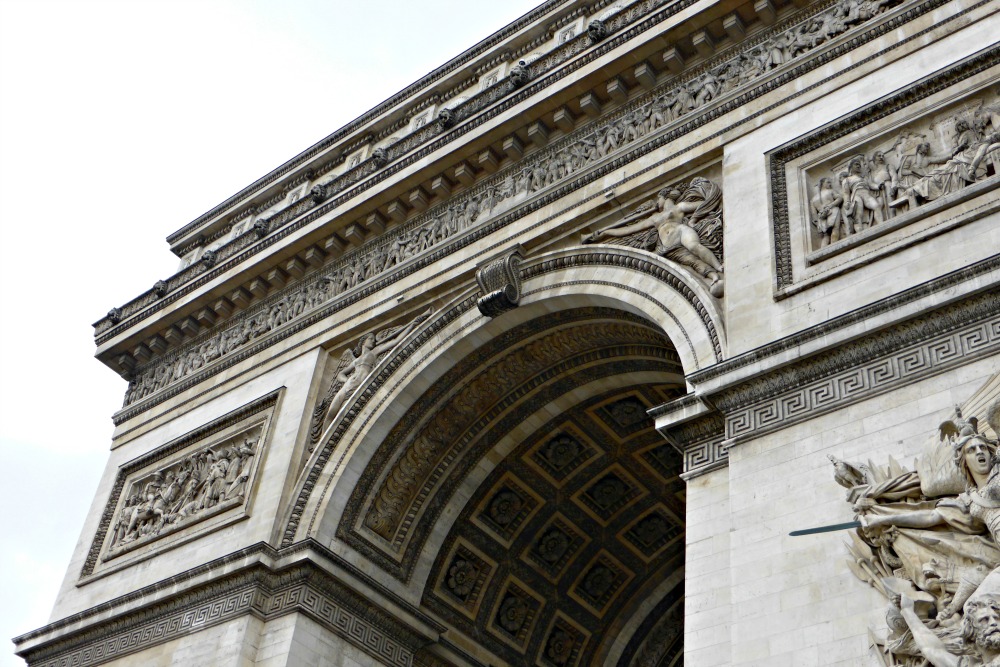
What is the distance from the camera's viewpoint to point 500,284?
13.6m

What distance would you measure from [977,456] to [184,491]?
11175mm

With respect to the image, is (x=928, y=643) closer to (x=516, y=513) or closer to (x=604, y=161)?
(x=604, y=161)

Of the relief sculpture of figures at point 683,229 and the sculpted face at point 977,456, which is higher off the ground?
the relief sculpture of figures at point 683,229

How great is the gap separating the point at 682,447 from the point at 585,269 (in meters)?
3.09

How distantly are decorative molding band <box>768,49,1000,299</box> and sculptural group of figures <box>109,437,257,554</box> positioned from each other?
7.63 metres

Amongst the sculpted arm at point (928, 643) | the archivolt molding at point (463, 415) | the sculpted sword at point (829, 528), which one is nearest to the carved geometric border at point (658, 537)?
the archivolt molding at point (463, 415)

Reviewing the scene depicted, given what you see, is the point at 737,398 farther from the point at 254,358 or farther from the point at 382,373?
the point at 254,358

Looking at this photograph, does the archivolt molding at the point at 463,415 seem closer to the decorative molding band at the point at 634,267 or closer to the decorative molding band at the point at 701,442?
the decorative molding band at the point at 634,267

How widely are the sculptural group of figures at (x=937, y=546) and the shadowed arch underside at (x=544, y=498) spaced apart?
471cm

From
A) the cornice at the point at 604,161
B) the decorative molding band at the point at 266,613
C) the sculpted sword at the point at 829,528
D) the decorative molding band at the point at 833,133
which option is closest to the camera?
the sculpted sword at the point at 829,528

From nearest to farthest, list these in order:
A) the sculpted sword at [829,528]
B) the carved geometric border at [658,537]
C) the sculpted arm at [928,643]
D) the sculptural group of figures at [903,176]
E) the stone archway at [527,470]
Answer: the sculpted arm at [928,643] → the sculpted sword at [829,528] → the sculptural group of figures at [903,176] → the stone archway at [527,470] → the carved geometric border at [658,537]

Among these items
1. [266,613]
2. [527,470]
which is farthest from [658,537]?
[266,613]

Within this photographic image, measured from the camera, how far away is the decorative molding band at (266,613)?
526 inches

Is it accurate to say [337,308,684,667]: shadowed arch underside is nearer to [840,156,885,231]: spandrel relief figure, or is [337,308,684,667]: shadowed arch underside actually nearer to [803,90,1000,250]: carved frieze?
[803,90,1000,250]: carved frieze
